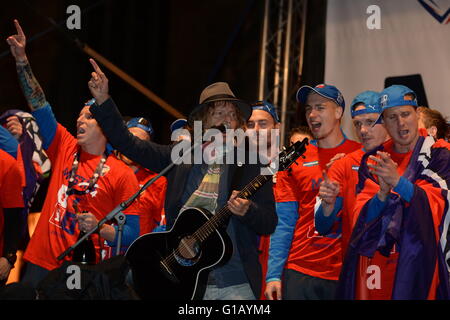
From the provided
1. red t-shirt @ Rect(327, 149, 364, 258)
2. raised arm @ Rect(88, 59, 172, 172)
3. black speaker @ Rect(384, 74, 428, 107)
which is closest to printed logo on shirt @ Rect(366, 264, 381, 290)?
red t-shirt @ Rect(327, 149, 364, 258)

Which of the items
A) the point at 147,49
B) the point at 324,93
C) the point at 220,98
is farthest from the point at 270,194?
the point at 147,49

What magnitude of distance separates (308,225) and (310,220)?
39 mm

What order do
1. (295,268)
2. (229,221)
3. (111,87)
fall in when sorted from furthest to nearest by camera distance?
(111,87) < (295,268) < (229,221)

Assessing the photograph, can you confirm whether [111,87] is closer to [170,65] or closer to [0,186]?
[170,65]

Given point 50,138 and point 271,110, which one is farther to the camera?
point 271,110

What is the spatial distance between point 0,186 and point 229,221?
1826 millimetres

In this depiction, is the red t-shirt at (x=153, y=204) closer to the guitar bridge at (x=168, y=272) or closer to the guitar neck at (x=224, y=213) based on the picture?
the guitar bridge at (x=168, y=272)

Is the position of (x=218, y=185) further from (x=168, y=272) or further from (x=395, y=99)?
(x=395, y=99)

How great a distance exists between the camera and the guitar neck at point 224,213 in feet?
12.1

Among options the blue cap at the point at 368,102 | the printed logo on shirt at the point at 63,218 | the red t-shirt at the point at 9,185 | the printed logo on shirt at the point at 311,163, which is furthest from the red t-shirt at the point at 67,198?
the blue cap at the point at 368,102

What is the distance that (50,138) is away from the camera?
4891mm

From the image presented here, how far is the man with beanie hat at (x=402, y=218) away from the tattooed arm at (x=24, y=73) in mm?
2346

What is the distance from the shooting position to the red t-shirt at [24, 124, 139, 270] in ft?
15.0
